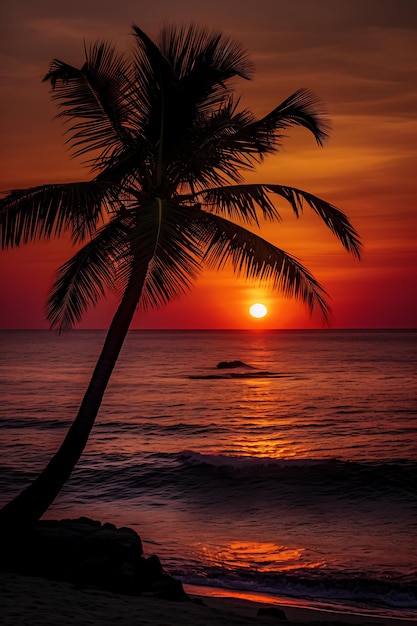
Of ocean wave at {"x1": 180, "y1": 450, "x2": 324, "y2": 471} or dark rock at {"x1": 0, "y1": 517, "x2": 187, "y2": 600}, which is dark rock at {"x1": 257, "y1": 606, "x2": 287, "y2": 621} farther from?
ocean wave at {"x1": 180, "y1": 450, "x2": 324, "y2": 471}

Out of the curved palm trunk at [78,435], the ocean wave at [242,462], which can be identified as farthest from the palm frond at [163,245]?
the ocean wave at [242,462]

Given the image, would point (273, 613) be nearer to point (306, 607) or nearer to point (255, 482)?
point (306, 607)

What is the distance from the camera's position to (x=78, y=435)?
38.8ft

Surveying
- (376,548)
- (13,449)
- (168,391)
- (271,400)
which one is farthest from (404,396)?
(376,548)

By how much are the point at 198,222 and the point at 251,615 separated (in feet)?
19.6

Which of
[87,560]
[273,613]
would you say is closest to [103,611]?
[87,560]

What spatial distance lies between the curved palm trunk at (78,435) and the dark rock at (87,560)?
0.32m

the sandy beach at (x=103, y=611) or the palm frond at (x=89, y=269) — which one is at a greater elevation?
the palm frond at (x=89, y=269)

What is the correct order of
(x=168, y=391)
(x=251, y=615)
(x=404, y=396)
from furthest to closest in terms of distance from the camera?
(x=168, y=391)
(x=404, y=396)
(x=251, y=615)

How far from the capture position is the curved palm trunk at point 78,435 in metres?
11.8

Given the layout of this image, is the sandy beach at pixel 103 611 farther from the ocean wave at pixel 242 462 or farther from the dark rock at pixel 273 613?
the ocean wave at pixel 242 462

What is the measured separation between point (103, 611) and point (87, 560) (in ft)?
7.09

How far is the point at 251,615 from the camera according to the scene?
11.3 metres

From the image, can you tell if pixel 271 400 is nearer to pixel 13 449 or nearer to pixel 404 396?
pixel 404 396
